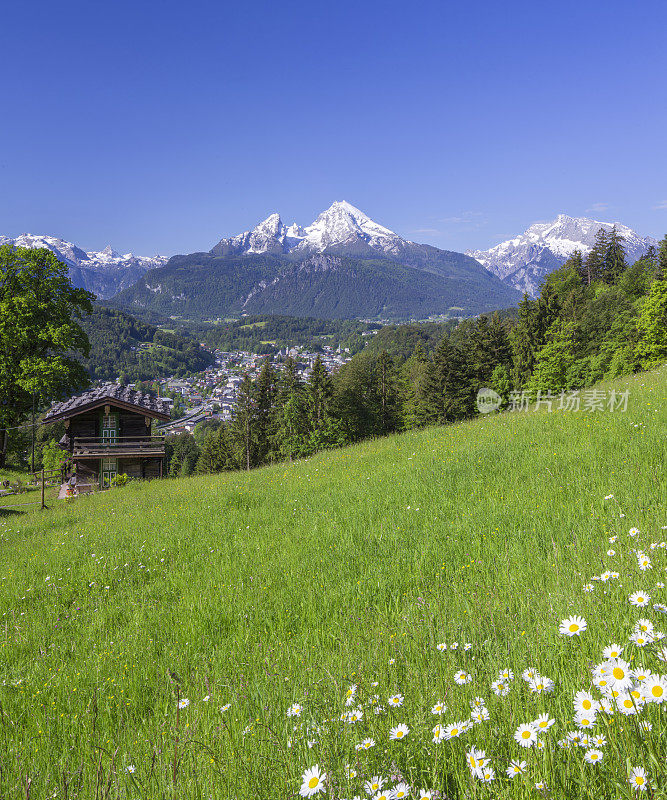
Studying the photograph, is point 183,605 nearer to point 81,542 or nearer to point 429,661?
point 429,661

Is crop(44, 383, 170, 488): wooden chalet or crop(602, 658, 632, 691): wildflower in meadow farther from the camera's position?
crop(44, 383, 170, 488): wooden chalet

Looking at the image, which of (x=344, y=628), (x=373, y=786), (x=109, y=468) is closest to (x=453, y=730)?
(x=373, y=786)

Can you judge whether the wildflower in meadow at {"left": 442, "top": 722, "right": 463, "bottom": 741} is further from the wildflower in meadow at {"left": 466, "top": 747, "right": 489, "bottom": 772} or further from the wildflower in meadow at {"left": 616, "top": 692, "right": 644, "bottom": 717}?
the wildflower in meadow at {"left": 616, "top": 692, "right": 644, "bottom": 717}

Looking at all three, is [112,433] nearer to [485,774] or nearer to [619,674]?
[485,774]

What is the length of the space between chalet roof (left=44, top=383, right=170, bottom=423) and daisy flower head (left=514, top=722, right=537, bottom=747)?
107ft

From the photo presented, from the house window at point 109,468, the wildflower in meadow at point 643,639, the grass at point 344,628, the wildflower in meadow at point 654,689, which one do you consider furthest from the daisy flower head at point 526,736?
the house window at point 109,468

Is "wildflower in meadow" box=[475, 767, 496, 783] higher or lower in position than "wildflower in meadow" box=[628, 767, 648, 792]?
lower

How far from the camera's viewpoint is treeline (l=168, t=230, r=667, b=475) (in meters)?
48.8

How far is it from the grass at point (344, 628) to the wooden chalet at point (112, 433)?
21.2 meters

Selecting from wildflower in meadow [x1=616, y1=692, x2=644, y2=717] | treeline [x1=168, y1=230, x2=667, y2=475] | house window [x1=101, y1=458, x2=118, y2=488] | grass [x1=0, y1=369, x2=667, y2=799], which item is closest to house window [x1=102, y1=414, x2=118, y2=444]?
house window [x1=101, y1=458, x2=118, y2=488]

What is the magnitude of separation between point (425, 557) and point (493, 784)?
3.45 m

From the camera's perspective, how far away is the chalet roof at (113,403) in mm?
30500

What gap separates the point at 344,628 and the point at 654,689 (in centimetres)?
296

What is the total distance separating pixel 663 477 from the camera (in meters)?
5.62
